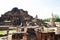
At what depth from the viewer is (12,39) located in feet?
58.2

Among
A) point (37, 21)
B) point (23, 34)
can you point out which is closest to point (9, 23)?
point (37, 21)

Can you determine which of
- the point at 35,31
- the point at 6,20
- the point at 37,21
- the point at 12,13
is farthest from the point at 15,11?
the point at 35,31

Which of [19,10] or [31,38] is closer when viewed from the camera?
[31,38]

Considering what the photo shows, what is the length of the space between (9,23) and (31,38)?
81.1 feet

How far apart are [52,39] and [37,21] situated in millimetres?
23659

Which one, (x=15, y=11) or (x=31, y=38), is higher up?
(x=15, y=11)

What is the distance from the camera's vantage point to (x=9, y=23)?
139ft

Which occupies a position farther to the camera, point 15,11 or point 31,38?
point 15,11

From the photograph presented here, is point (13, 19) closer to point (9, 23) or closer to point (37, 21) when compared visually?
point (9, 23)

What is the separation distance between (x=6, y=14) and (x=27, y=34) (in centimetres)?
2666

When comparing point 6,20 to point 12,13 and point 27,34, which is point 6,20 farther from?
point 27,34

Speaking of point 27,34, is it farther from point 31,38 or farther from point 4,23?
point 4,23

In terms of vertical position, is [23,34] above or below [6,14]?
below

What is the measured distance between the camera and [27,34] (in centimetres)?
1811
